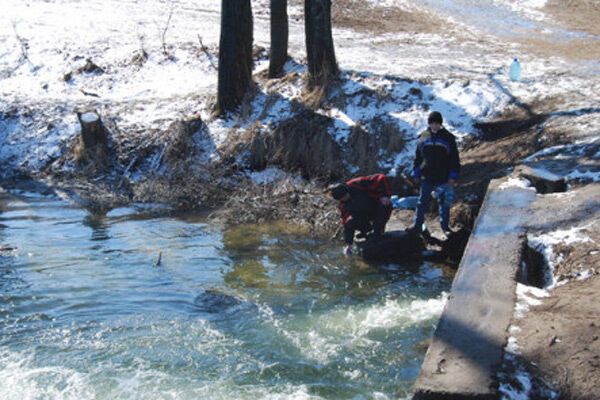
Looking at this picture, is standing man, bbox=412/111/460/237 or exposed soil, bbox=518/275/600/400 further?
standing man, bbox=412/111/460/237

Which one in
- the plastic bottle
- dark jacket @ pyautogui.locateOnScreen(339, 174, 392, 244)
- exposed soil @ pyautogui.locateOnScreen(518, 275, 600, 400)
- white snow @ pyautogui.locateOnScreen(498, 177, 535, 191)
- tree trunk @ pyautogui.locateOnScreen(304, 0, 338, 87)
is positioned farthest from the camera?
tree trunk @ pyautogui.locateOnScreen(304, 0, 338, 87)

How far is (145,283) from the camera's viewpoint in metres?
10.1

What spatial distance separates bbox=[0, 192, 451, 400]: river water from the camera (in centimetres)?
739

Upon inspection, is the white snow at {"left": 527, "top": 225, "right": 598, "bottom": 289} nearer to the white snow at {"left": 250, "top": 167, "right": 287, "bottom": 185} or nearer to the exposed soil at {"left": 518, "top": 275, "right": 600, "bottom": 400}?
the exposed soil at {"left": 518, "top": 275, "right": 600, "bottom": 400}

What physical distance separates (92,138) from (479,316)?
10.9 m

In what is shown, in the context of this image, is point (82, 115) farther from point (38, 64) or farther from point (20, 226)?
point (38, 64)

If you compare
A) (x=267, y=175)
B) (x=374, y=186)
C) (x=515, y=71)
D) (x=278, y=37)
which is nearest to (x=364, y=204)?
(x=374, y=186)

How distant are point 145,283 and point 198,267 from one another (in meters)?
0.90

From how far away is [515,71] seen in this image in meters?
14.3

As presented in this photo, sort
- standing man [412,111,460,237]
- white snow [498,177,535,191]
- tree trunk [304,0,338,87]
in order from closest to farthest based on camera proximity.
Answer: standing man [412,111,460,237] < white snow [498,177,535,191] < tree trunk [304,0,338,87]

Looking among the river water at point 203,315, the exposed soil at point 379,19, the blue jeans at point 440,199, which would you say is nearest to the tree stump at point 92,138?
the river water at point 203,315

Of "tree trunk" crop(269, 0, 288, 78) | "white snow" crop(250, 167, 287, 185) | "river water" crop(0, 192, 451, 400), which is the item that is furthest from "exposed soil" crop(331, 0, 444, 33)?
"river water" crop(0, 192, 451, 400)

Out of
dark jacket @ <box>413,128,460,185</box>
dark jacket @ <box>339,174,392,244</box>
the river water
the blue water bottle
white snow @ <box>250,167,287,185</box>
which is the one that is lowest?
the river water

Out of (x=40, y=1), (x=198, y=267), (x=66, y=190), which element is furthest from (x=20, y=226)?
(x=40, y=1)
